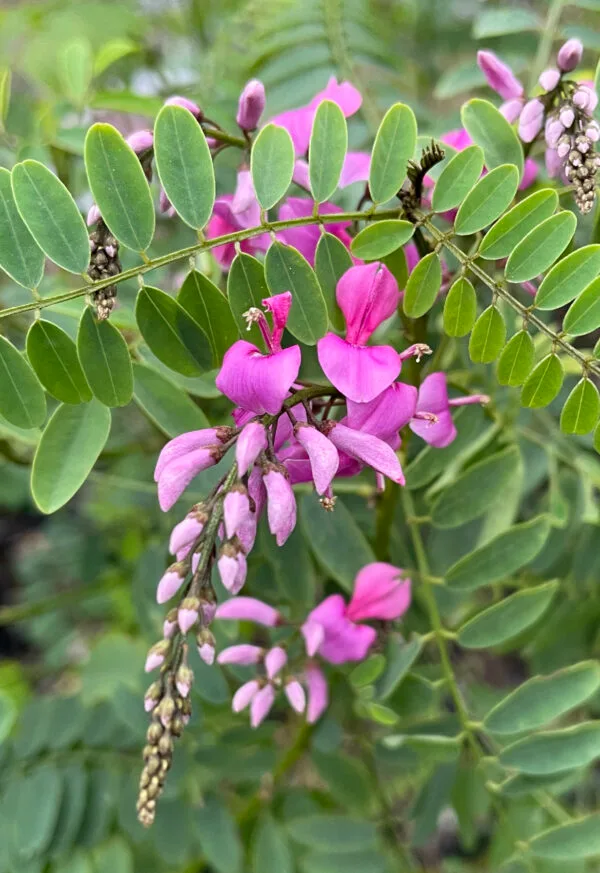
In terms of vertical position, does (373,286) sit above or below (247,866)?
above

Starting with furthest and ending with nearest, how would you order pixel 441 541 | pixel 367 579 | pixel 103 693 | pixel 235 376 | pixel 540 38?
1. pixel 103 693
2. pixel 540 38
3. pixel 441 541
4. pixel 367 579
5. pixel 235 376

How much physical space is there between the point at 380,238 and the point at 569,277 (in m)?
0.15

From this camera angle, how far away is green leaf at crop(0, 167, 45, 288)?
628 millimetres

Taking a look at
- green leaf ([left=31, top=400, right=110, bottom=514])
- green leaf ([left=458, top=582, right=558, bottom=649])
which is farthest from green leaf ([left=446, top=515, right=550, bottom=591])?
green leaf ([left=31, top=400, right=110, bottom=514])

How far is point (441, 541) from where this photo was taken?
967mm

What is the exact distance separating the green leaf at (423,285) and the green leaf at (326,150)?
0.09 m

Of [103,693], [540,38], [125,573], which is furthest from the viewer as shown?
[125,573]

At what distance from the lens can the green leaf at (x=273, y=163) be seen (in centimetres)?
62

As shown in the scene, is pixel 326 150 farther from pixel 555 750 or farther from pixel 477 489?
pixel 555 750

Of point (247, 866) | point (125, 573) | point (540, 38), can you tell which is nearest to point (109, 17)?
point (540, 38)

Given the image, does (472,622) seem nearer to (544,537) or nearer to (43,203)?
(544,537)

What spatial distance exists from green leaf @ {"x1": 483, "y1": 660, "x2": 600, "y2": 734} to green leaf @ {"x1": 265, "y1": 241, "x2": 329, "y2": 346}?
35 cm

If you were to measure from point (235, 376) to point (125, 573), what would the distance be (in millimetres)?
1149

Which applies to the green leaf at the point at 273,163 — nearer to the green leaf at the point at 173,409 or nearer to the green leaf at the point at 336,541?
the green leaf at the point at 173,409
